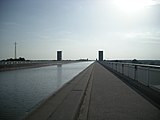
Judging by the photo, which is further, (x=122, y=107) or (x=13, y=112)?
(x=13, y=112)

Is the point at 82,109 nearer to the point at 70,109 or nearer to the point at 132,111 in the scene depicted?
the point at 70,109

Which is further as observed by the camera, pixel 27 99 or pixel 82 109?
pixel 27 99

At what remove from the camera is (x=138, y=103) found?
9227 mm

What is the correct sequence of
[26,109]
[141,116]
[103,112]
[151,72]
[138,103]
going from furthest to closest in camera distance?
1. [151,72]
2. [26,109]
3. [138,103]
4. [103,112]
5. [141,116]

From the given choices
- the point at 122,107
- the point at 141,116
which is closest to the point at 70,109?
the point at 122,107

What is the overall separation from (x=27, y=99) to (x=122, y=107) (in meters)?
6.44

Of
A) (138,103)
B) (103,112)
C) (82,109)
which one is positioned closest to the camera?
(103,112)

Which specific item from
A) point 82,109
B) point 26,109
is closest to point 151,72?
point 82,109

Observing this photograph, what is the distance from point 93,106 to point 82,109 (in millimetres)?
579

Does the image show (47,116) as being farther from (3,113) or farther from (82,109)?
(3,113)

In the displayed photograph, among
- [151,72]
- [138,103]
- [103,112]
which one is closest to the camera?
[103,112]

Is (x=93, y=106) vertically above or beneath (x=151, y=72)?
beneath

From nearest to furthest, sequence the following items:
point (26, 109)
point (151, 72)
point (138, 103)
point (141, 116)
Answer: point (141, 116), point (138, 103), point (26, 109), point (151, 72)

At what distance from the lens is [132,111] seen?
7879 millimetres
